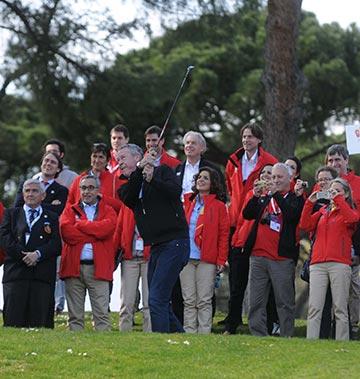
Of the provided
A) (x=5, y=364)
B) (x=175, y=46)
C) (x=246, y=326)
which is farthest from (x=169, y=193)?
(x=175, y=46)

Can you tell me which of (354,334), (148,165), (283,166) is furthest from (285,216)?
(148,165)

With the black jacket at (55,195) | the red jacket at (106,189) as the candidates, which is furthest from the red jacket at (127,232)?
the black jacket at (55,195)

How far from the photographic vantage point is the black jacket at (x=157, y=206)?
37.4ft

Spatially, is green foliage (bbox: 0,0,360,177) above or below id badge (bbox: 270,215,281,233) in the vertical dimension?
Result: above

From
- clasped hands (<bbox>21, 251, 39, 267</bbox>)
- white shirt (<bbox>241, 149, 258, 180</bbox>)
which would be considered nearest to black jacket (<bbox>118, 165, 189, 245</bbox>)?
clasped hands (<bbox>21, 251, 39, 267</bbox>)

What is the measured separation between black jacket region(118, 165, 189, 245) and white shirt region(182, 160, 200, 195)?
1948 millimetres

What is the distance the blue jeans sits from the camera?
11.5 m

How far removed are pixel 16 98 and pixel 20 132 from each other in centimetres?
187

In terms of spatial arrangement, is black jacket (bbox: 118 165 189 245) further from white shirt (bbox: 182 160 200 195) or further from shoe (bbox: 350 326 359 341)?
shoe (bbox: 350 326 359 341)

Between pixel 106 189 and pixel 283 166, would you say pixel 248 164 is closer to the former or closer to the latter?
pixel 283 166

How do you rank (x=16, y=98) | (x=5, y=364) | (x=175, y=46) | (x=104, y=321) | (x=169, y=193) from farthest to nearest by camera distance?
(x=16, y=98) < (x=175, y=46) < (x=104, y=321) < (x=169, y=193) < (x=5, y=364)

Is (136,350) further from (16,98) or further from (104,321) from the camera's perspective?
(16,98)

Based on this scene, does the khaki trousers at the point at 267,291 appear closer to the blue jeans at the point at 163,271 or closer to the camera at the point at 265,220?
the camera at the point at 265,220

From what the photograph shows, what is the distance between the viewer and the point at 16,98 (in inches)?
943
